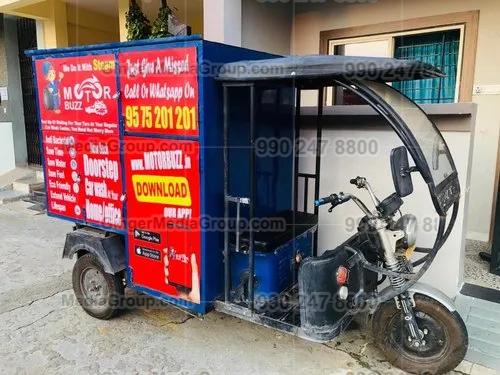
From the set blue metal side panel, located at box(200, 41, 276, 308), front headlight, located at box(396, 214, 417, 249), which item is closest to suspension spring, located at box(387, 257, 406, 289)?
front headlight, located at box(396, 214, 417, 249)

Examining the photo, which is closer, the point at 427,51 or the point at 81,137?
the point at 81,137

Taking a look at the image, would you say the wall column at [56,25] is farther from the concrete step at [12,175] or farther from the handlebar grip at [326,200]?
the handlebar grip at [326,200]

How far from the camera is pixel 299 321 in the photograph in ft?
9.32

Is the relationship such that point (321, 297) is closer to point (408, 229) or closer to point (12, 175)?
point (408, 229)

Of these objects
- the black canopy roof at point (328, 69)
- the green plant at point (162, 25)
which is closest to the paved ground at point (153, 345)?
the black canopy roof at point (328, 69)

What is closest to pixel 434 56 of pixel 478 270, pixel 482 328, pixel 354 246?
pixel 478 270

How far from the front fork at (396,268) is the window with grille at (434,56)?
3457 mm

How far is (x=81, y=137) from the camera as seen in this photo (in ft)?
11.3

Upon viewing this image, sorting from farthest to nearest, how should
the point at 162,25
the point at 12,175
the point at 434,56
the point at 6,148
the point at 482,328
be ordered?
the point at 6,148 → the point at 12,175 → the point at 162,25 → the point at 434,56 → the point at 482,328

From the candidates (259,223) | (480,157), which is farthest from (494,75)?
(259,223)

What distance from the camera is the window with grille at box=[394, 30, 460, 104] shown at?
17.6 feet

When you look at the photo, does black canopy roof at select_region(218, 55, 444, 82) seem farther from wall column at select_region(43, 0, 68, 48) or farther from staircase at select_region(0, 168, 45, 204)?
wall column at select_region(43, 0, 68, 48)

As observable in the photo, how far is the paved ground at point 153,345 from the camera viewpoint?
9.80ft

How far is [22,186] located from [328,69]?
8502 mm
